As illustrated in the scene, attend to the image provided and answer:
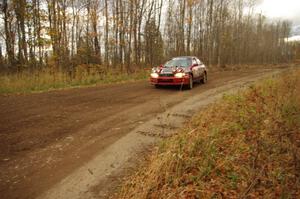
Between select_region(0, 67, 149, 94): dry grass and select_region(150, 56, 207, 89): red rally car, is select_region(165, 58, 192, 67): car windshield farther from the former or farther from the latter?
select_region(0, 67, 149, 94): dry grass

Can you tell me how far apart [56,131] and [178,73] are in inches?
285

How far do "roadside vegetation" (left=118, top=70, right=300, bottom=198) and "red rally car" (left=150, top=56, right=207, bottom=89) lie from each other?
557 cm

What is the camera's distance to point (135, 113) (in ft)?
22.3

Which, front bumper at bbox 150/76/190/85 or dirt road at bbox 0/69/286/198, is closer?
dirt road at bbox 0/69/286/198

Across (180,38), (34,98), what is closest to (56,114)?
(34,98)

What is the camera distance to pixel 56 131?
512 centimetres

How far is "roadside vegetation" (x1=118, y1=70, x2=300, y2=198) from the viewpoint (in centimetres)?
295

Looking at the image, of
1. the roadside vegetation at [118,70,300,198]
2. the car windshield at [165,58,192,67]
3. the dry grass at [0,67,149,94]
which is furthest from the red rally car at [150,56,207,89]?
the roadside vegetation at [118,70,300,198]

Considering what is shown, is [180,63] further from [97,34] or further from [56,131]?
[97,34]

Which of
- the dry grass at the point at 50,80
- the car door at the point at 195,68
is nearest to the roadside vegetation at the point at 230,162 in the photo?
the car door at the point at 195,68

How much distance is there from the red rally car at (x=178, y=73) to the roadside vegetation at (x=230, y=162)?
5.57 m

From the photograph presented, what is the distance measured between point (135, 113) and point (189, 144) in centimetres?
314

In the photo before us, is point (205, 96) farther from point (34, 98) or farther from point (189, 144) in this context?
point (34, 98)

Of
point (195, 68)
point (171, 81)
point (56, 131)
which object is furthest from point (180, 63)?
point (56, 131)
